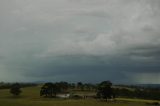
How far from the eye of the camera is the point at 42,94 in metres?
194

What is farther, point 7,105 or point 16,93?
point 16,93

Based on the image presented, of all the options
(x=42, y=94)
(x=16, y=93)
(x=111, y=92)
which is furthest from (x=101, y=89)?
(x=16, y=93)

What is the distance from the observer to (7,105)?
106 metres

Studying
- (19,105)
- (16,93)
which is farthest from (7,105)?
(16,93)

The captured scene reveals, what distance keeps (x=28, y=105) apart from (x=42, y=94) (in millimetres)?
83711

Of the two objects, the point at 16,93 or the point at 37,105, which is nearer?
the point at 37,105

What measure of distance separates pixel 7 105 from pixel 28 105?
7.36 metres

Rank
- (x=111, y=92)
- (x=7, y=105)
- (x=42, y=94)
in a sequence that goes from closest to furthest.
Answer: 1. (x=7, y=105)
2. (x=111, y=92)
3. (x=42, y=94)

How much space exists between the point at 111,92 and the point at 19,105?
260ft

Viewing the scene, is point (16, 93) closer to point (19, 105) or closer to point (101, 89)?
point (101, 89)

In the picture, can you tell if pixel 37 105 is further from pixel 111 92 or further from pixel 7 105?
pixel 111 92

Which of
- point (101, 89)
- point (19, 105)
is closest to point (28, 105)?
point (19, 105)

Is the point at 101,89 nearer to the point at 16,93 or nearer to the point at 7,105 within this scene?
the point at 16,93

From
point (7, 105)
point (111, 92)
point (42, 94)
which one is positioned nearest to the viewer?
point (7, 105)
